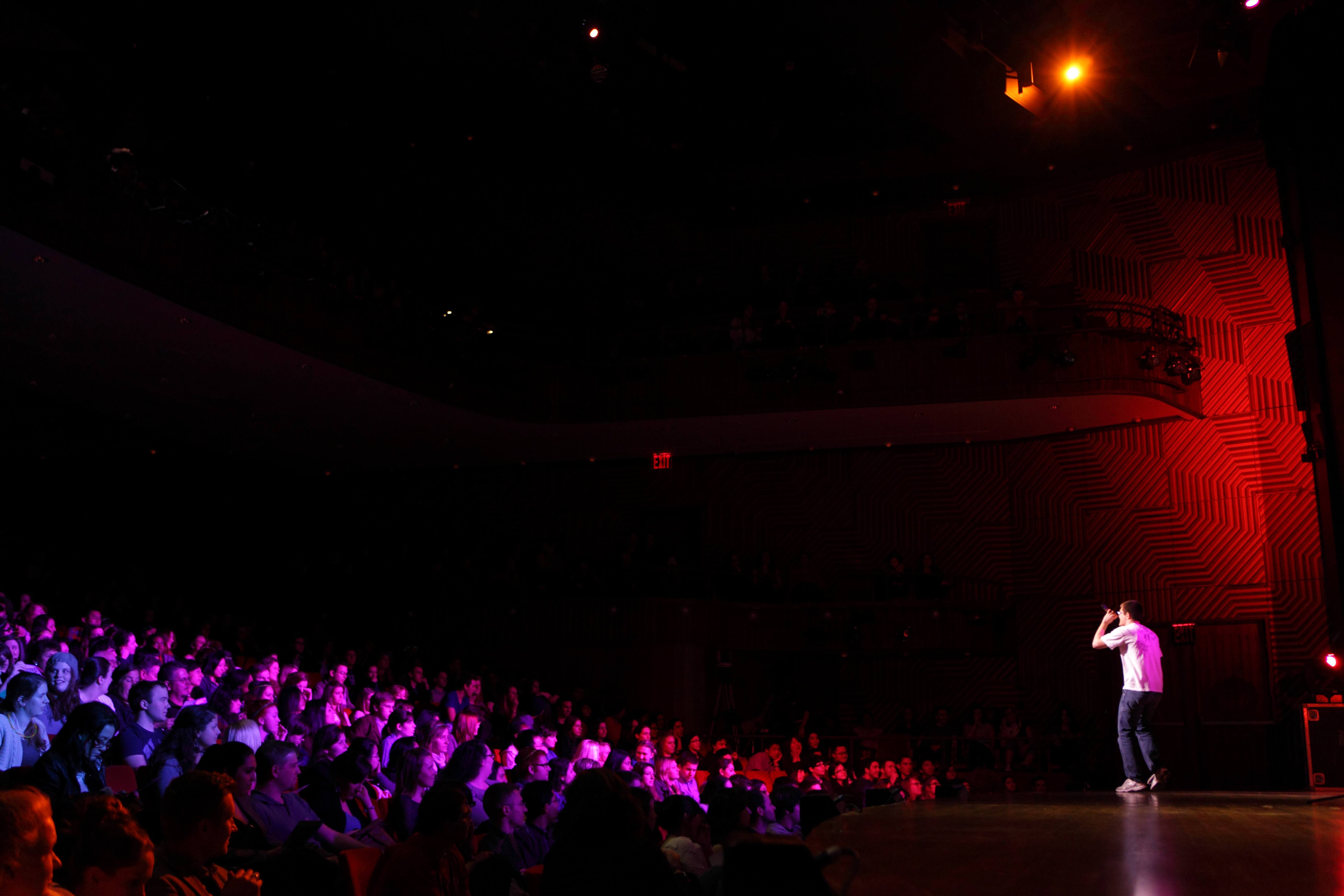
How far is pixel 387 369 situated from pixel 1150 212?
405 inches

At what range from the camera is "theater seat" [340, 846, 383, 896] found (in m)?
3.47

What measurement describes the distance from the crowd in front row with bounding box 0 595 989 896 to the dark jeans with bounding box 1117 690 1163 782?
1.97 metres

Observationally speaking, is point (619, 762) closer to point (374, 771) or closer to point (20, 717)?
point (374, 771)

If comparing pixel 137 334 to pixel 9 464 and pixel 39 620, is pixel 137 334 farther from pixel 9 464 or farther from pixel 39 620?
pixel 39 620

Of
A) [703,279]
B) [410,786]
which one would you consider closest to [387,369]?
[703,279]

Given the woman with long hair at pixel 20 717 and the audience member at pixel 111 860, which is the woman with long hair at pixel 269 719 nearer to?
the woman with long hair at pixel 20 717

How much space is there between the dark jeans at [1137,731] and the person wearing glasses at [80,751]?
5.95 m

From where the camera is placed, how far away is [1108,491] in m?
15.2

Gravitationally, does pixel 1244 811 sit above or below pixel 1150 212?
below

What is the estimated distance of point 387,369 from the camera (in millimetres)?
13344

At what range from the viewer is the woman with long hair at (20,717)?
493 centimetres

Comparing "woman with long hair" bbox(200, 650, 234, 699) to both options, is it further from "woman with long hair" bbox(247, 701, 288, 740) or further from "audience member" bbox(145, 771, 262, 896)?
"audience member" bbox(145, 771, 262, 896)

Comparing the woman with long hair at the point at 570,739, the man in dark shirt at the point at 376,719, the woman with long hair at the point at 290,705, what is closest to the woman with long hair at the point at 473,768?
the man in dark shirt at the point at 376,719

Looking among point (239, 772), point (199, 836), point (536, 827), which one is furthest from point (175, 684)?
point (199, 836)
